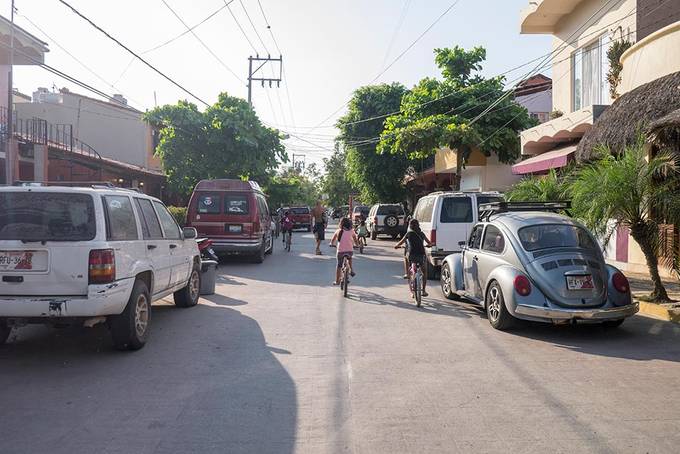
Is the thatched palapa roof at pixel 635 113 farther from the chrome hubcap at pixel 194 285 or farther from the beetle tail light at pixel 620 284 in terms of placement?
the chrome hubcap at pixel 194 285

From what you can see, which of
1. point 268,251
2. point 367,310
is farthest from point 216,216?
point 367,310

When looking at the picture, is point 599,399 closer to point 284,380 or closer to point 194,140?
point 284,380

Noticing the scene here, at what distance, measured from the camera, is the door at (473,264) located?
390 inches

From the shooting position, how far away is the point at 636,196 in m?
9.77

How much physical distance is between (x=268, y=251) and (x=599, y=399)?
17.3 metres

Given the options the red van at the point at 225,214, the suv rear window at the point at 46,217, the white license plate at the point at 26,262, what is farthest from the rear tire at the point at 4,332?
the red van at the point at 225,214

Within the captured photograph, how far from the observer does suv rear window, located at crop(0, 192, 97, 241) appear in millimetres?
→ 6590

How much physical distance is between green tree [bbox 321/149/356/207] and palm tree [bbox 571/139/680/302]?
6593 centimetres

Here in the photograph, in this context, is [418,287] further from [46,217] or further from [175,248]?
[46,217]

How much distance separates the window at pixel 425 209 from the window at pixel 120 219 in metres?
8.42

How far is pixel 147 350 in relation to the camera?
24.3 ft

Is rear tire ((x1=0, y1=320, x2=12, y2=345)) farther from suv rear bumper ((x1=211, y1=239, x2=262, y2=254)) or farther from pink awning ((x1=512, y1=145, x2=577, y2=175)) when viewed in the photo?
pink awning ((x1=512, y1=145, x2=577, y2=175))

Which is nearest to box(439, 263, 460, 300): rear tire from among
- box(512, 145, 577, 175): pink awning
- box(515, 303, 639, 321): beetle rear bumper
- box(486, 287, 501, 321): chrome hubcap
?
box(486, 287, 501, 321): chrome hubcap

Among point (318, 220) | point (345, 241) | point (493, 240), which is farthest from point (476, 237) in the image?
point (318, 220)
